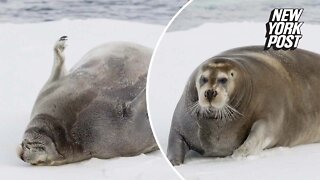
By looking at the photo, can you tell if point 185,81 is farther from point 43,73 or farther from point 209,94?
point 43,73

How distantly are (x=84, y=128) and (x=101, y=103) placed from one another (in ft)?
0.30

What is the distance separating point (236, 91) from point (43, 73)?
0.84m

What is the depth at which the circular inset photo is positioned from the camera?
2076 millimetres

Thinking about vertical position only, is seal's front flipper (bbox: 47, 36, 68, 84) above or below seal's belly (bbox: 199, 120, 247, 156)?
above

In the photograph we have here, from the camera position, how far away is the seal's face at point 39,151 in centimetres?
229

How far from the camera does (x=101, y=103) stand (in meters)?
2.36

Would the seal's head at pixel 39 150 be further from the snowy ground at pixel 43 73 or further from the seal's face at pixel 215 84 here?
the seal's face at pixel 215 84

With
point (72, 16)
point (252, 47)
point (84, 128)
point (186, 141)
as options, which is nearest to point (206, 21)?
point (252, 47)

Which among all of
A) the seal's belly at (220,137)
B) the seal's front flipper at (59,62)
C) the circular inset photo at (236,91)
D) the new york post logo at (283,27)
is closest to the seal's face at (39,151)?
the seal's front flipper at (59,62)

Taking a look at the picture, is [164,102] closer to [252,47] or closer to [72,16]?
[252,47]

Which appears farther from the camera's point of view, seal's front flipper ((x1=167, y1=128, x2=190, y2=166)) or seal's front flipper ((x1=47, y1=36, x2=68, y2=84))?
seal's front flipper ((x1=47, y1=36, x2=68, y2=84))

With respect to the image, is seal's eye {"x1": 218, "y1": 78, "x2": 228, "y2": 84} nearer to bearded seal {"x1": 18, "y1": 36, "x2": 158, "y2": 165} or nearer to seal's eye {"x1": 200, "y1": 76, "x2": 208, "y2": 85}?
seal's eye {"x1": 200, "y1": 76, "x2": 208, "y2": 85}

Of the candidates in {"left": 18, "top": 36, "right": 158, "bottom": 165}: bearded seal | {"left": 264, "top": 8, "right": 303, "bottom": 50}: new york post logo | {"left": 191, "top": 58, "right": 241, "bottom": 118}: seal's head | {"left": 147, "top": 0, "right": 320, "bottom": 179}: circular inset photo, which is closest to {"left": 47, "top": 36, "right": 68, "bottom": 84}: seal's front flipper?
{"left": 18, "top": 36, "right": 158, "bottom": 165}: bearded seal

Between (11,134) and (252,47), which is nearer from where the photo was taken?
(252,47)
